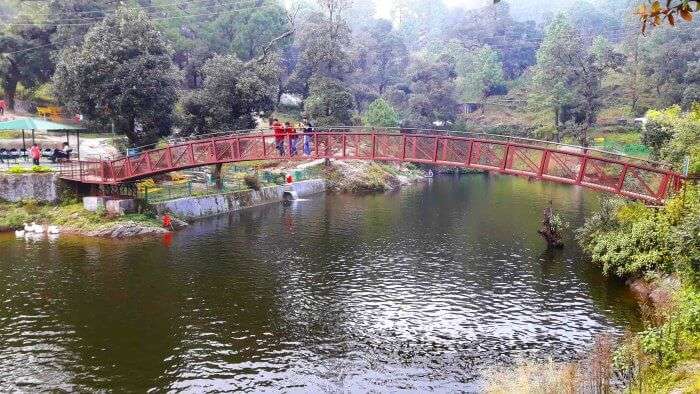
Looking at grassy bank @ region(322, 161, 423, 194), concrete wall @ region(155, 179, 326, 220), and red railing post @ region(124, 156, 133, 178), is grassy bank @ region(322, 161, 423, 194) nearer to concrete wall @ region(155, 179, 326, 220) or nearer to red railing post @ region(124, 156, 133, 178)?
concrete wall @ region(155, 179, 326, 220)

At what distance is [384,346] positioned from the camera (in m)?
20.0

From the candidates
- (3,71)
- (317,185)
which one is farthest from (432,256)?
(3,71)

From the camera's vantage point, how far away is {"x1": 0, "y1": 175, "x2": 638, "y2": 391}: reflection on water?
17938 mm

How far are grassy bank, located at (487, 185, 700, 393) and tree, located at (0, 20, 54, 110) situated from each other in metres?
58.9

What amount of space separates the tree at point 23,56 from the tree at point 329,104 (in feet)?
97.6

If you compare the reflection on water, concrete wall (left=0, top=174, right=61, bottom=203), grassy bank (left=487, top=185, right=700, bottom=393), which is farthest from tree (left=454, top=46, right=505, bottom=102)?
concrete wall (left=0, top=174, right=61, bottom=203)

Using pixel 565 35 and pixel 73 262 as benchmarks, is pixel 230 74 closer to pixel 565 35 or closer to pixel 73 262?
pixel 73 262

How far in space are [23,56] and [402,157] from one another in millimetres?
51747

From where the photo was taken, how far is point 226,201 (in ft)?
160

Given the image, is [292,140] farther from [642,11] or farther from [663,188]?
[642,11]

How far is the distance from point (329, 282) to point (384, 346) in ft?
26.4

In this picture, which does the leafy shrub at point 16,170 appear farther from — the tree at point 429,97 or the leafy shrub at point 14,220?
the tree at point 429,97

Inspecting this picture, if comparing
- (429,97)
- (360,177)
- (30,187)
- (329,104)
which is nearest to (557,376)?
(30,187)

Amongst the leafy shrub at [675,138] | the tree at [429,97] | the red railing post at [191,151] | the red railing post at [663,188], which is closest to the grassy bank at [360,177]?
the tree at [429,97]
